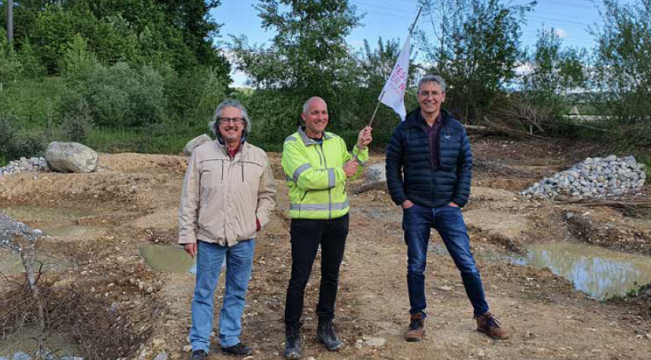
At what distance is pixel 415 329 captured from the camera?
14.6ft

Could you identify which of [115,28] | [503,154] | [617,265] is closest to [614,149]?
[503,154]

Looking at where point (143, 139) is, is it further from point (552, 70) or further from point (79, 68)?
point (552, 70)

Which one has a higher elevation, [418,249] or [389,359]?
[418,249]

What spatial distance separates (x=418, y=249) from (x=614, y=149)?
1288cm

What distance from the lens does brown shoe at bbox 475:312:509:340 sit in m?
4.45

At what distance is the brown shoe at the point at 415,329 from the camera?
4.43 meters

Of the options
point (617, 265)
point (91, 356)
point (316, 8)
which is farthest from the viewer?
point (316, 8)

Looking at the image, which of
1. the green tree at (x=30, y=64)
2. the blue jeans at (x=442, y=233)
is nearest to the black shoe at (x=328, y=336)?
the blue jeans at (x=442, y=233)

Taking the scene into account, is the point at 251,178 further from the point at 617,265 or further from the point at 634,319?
the point at 617,265

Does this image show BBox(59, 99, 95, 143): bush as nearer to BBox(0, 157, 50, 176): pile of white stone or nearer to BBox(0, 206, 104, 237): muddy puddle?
BBox(0, 157, 50, 176): pile of white stone

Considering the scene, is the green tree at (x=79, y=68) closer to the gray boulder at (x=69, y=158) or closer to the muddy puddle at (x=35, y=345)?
the gray boulder at (x=69, y=158)

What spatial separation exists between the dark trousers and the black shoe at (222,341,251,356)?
0.38m

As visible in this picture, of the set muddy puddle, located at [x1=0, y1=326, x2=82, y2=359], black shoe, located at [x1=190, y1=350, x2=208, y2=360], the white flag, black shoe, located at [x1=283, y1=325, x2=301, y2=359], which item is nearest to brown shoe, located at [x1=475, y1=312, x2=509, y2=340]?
black shoe, located at [x1=283, y1=325, x2=301, y2=359]

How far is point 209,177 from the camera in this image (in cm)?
378
